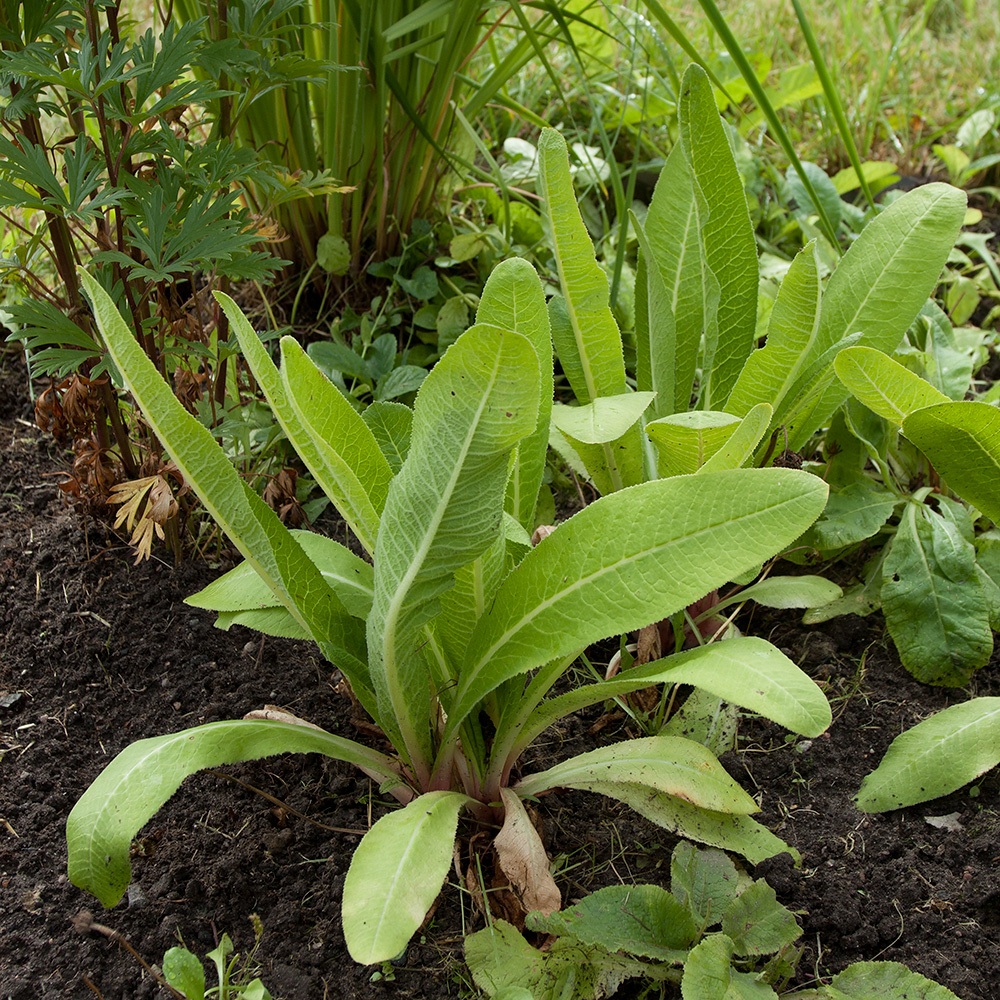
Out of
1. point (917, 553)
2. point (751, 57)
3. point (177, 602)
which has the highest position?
point (751, 57)

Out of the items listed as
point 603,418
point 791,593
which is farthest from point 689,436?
point 791,593

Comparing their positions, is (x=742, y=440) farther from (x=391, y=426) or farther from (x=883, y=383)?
(x=391, y=426)

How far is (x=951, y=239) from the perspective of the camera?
1655 mm

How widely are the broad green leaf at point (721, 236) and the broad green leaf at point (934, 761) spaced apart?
65 cm

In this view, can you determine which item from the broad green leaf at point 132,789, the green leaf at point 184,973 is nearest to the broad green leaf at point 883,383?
the broad green leaf at point 132,789

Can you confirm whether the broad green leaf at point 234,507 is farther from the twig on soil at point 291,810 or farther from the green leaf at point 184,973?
the green leaf at point 184,973

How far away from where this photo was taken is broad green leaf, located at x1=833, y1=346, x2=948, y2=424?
1.41 metres

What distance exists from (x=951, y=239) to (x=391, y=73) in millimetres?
1134

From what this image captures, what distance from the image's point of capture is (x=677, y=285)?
173 centimetres

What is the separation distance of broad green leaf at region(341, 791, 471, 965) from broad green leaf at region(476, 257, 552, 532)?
0.50 metres

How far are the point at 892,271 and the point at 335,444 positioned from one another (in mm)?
1048

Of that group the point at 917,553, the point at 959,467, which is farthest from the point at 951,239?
the point at 917,553

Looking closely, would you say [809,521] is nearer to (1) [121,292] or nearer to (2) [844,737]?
(2) [844,737]

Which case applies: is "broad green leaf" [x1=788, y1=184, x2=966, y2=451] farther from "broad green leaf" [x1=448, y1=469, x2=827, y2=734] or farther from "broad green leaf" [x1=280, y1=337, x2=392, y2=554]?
"broad green leaf" [x1=280, y1=337, x2=392, y2=554]
